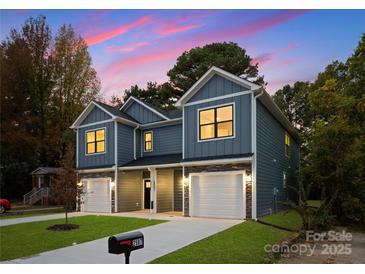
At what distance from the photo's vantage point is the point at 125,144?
20.0 m

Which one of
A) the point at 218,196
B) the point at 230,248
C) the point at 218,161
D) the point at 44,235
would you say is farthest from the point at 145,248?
the point at 218,196

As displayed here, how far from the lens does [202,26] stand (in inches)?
524

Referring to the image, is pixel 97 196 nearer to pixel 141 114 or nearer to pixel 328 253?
pixel 141 114

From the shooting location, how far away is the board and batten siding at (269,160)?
14.9 metres

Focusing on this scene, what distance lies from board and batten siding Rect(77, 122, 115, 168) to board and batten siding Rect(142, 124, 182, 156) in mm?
2346

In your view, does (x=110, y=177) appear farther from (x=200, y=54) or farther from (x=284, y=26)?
(x=200, y=54)

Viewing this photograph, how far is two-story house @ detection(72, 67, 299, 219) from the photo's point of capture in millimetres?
14609

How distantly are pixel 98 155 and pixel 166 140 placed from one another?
172 inches

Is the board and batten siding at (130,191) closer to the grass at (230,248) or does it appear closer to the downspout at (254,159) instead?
the downspout at (254,159)

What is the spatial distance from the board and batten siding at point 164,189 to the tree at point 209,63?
1912 centimetres

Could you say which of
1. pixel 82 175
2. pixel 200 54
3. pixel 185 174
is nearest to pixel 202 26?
pixel 185 174

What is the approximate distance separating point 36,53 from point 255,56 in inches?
928

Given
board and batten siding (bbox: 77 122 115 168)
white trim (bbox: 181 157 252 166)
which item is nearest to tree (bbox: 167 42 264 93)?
board and batten siding (bbox: 77 122 115 168)

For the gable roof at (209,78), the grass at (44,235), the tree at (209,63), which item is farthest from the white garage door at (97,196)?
the tree at (209,63)
